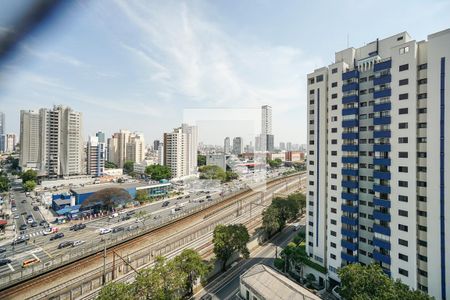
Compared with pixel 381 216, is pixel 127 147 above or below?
above

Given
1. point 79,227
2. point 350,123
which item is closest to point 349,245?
point 350,123

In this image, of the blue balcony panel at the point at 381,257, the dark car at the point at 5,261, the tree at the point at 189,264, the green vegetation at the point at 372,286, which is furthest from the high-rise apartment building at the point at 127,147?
the green vegetation at the point at 372,286

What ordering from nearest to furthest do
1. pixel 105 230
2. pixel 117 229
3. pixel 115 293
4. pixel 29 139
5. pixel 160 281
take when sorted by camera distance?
pixel 115 293 → pixel 160 281 → pixel 105 230 → pixel 117 229 → pixel 29 139

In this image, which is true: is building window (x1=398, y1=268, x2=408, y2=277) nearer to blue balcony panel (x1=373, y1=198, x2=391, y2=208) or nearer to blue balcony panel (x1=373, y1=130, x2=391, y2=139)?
blue balcony panel (x1=373, y1=198, x2=391, y2=208)

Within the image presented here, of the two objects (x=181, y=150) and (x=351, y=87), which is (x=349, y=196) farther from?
Result: (x=181, y=150)

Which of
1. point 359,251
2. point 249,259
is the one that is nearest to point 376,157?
point 359,251

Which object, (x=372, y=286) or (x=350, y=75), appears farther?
(x=350, y=75)

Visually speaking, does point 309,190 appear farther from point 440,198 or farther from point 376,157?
point 440,198
